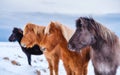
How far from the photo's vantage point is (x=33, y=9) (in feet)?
4.13

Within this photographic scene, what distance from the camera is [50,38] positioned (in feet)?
3.51

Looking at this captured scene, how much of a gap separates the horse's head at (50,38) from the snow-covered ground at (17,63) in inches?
4.2

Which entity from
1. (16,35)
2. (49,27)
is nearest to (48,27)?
(49,27)

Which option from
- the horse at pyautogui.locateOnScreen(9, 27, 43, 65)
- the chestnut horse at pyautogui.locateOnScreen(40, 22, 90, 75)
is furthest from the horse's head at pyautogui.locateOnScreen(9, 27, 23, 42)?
the chestnut horse at pyautogui.locateOnScreen(40, 22, 90, 75)

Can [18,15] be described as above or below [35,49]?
above

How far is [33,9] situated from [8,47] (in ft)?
0.66

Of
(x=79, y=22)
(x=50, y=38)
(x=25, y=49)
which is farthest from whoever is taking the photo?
(x=25, y=49)

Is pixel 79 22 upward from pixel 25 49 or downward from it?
upward

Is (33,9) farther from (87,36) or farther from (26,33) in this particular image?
(87,36)

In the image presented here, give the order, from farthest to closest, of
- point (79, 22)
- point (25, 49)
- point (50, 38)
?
point (25, 49), point (50, 38), point (79, 22)

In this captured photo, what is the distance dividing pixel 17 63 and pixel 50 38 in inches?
8.8

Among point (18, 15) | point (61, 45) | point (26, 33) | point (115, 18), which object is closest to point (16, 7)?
point (18, 15)

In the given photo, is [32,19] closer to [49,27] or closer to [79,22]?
[49,27]

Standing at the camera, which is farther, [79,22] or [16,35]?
[16,35]
